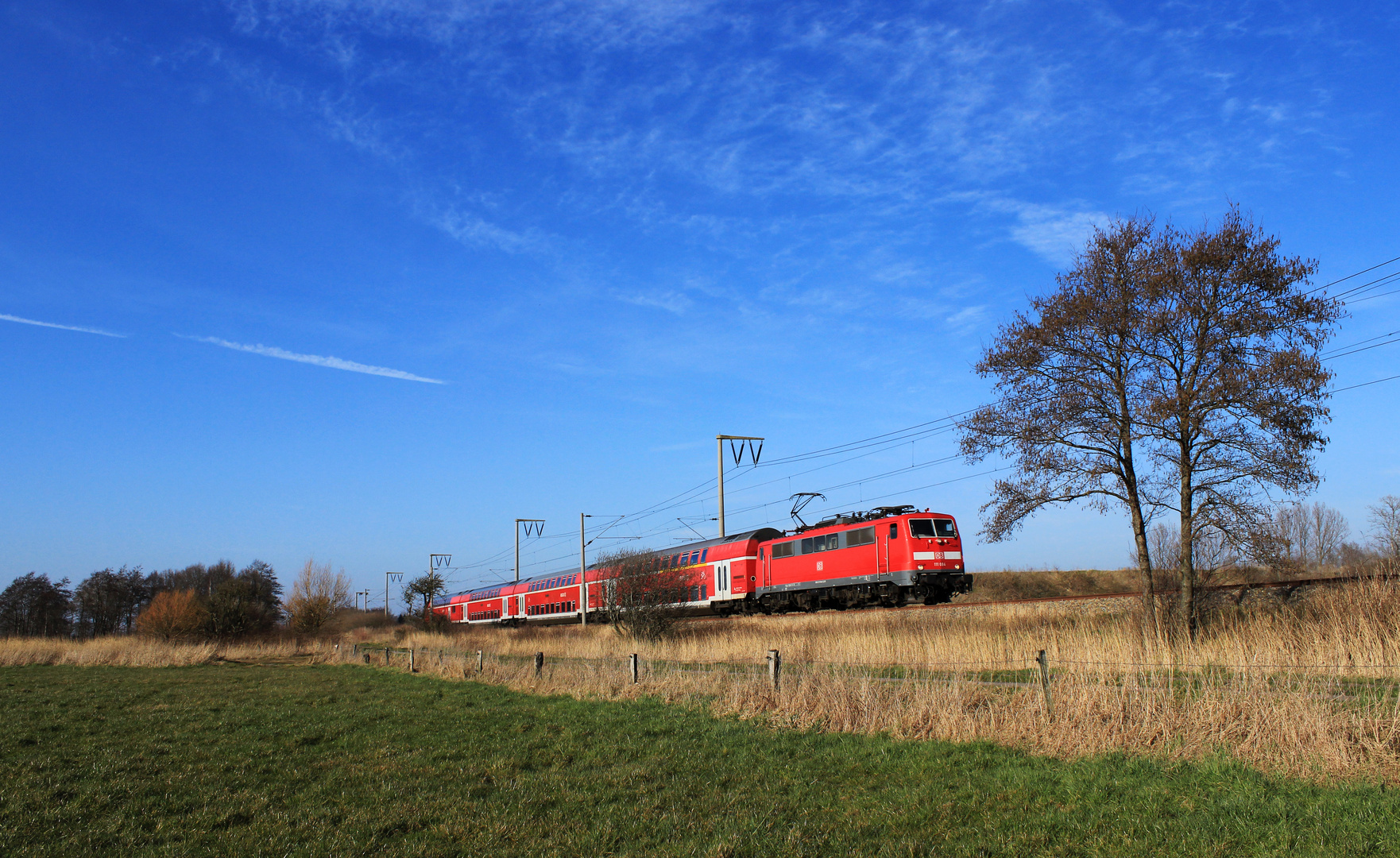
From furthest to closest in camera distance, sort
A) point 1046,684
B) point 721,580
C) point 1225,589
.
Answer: point 721,580
point 1225,589
point 1046,684

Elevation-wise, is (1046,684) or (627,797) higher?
(1046,684)

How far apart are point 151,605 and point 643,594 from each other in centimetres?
3642

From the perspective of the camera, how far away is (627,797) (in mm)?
8719

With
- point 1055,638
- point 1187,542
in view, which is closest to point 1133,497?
point 1187,542

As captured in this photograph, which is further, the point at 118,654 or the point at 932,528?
the point at 118,654

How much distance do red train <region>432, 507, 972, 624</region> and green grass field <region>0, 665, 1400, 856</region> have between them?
55.2 feet

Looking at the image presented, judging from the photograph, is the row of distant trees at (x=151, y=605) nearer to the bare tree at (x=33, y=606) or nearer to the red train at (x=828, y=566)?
the bare tree at (x=33, y=606)

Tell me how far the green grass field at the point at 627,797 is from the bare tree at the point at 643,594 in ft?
57.7

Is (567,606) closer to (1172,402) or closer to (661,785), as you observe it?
(1172,402)

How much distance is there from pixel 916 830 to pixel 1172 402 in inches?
637

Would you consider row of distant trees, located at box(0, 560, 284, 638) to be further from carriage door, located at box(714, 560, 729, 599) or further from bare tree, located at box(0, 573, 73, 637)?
carriage door, located at box(714, 560, 729, 599)

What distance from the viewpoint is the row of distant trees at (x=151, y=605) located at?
4759cm

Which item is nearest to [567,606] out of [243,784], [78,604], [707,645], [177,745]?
[707,645]

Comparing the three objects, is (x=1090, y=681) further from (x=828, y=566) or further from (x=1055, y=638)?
(x=828, y=566)
